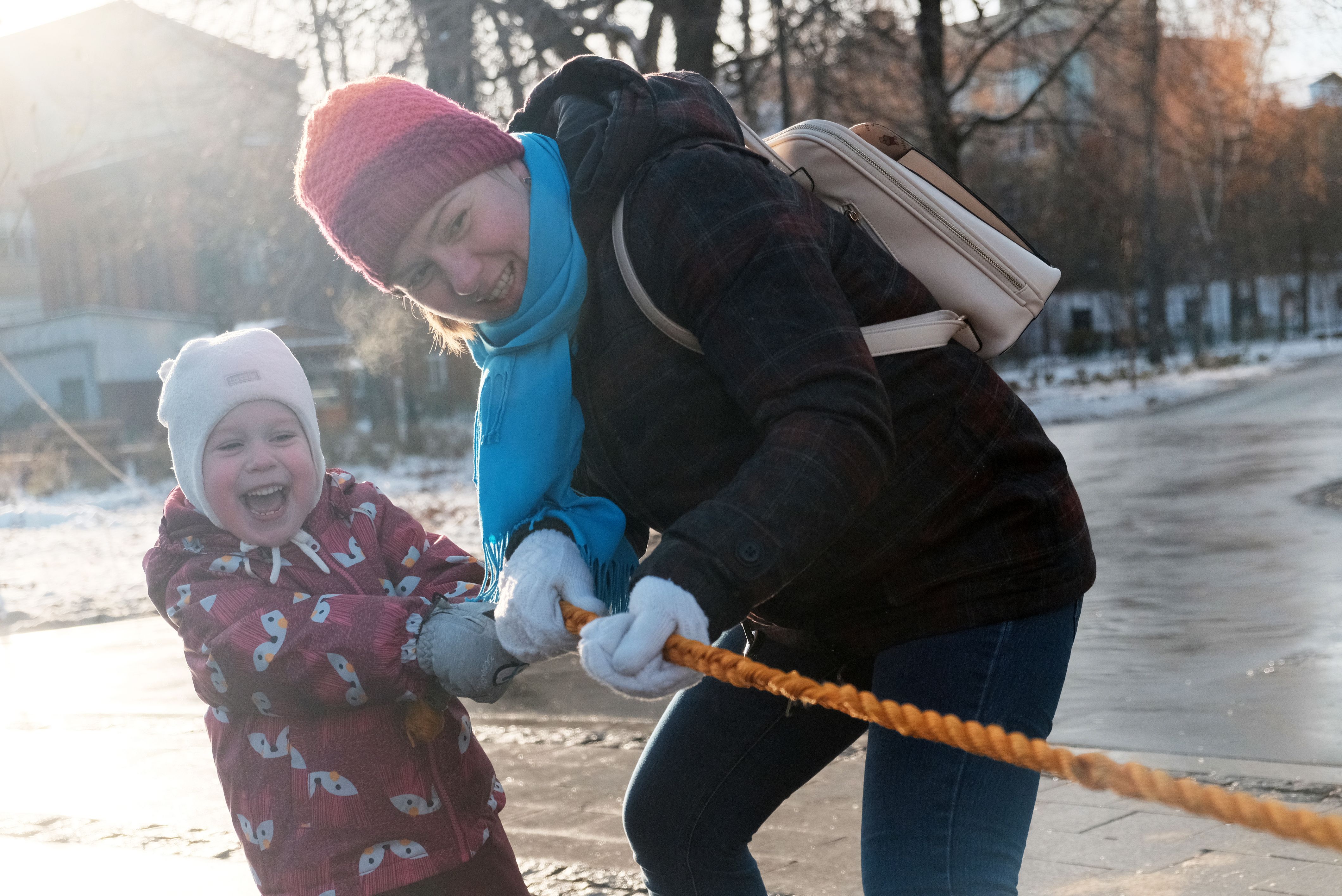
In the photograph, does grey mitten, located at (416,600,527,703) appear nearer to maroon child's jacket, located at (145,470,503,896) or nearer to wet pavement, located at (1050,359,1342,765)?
maroon child's jacket, located at (145,470,503,896)

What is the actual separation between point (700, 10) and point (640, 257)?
10.7 m

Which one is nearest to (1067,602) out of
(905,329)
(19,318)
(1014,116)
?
(905,329)

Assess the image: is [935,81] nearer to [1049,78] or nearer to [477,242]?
[1049,78]

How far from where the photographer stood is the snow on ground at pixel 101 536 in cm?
952

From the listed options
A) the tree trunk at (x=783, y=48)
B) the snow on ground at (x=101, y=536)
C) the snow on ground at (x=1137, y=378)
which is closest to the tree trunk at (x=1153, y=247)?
the snow on ground at (x=1137, y=378)

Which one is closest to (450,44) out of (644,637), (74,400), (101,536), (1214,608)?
(101,536)

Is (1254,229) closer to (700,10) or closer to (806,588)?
(700,10)

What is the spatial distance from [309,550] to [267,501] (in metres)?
0.11

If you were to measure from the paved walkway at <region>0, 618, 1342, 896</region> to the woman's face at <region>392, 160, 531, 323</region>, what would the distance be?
80.8 inches

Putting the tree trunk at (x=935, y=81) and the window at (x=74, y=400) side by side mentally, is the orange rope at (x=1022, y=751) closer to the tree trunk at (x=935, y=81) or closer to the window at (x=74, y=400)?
the tree trunk at (x=935, y=81)

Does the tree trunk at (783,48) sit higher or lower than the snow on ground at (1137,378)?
higher

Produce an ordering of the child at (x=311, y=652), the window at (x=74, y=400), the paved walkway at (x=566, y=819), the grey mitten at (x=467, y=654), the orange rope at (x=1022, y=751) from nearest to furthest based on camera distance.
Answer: the orange rope at (x=1022, y=751) → the grey mitten at (x=467, y=654) → the child at (x=311, y=652) → the paved walkway at (x=566, y=819) → the window at (x=74, y=400)

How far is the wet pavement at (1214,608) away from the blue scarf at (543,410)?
2.81 m

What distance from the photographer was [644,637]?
4.91 ft
